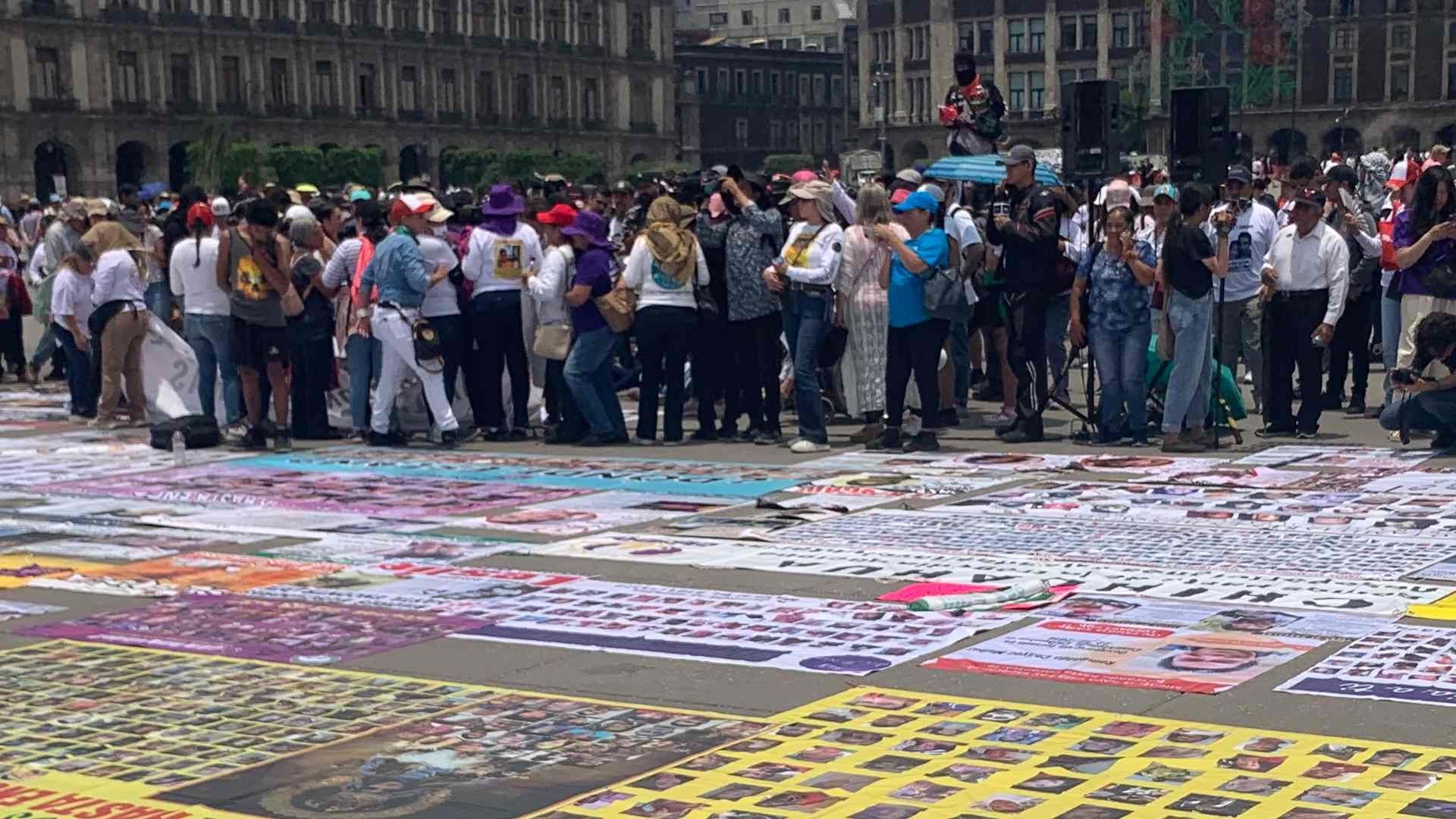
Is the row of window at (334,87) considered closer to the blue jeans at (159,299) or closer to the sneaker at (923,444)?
the blue jeans at (159,299)

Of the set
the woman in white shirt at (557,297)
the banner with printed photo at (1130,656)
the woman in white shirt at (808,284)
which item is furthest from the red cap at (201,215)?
the banner with printed photo at (1130,656)

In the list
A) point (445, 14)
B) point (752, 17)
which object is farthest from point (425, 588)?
point (752, 17)

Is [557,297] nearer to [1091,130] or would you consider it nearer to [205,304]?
[205,304]

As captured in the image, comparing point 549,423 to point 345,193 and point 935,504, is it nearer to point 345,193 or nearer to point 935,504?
point 935,504

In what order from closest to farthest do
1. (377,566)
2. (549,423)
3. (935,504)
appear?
1. (377,566)
2. (935,504)
3. (549,423)

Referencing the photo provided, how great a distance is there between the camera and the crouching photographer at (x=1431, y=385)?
11.9 metres

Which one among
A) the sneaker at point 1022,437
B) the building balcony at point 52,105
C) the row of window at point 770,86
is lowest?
the sneaker at point 1022,437

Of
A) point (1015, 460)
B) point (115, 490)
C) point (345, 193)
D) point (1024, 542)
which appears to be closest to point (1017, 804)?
point (1024, 542)

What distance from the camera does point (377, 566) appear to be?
32.1ft

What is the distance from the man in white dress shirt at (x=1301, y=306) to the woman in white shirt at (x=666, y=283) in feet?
11.3

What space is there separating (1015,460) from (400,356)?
3876 millimetres

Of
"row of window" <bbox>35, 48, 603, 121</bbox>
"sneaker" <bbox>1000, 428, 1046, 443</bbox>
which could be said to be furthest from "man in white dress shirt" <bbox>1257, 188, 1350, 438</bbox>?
"row of window" <bbox>35, 48, 603, 121</bbox>

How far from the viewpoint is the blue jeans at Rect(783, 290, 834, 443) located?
13469mm

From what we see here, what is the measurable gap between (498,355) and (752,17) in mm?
123572
